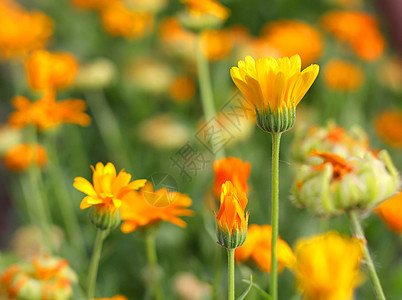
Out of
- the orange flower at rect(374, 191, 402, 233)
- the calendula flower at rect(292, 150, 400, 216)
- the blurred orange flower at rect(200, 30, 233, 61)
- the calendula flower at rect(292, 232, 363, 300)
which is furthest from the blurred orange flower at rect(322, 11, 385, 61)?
the calendula flower at rect(292, 232, 363, 300)

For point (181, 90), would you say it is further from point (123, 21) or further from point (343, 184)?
point (343, 184)

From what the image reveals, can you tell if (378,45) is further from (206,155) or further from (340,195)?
(340,195)

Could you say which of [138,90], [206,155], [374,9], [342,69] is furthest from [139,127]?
[374,9]

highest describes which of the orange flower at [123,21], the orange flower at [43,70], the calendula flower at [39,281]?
the orange flower at [123,21]

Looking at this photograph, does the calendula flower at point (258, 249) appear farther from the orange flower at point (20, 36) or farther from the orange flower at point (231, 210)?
the orange flower at point (20, 36)

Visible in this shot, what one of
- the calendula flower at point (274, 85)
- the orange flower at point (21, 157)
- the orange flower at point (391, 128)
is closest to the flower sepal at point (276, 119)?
the calendula flower at point (274, 85)

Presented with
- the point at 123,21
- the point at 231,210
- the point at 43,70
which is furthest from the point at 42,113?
the point at 123,21
